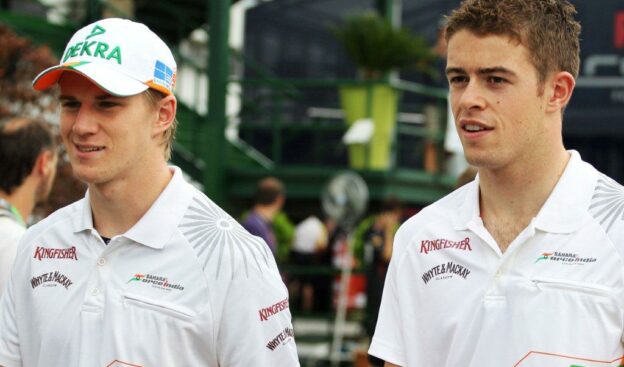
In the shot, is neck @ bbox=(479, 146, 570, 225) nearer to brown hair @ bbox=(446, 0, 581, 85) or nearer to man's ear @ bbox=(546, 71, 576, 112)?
man's ear @ bbox=(546, 71, 576, 112)

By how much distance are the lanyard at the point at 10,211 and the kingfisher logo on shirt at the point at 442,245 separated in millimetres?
2303

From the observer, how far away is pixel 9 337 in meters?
→ 4.63

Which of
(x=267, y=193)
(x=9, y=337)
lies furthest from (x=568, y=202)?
(x=267, y=193)

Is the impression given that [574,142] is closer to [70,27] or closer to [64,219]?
[70,27]

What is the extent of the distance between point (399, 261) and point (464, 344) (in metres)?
0.41

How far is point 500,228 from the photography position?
14.2 ft

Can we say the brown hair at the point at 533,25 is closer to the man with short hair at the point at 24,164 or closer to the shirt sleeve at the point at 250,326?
the shirt sleeve at the point at 250,326

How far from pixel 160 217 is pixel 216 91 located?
1083 cm

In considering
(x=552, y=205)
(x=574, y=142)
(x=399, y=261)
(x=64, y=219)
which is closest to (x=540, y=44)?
(x=552, y=205)

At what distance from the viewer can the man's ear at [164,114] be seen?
458 cm

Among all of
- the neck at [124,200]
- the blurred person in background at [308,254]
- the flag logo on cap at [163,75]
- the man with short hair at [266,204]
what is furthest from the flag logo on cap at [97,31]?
the blurred person in background at [308,254]

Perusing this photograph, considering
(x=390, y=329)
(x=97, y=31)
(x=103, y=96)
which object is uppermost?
(x=97, y=31)

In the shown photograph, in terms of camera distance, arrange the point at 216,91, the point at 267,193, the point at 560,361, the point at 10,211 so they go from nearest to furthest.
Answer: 1. the point at 560,361
2. the point at 10,211
3. the point at 267,193
4. the point at 216,91

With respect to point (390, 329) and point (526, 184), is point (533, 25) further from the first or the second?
point (390, 329)
